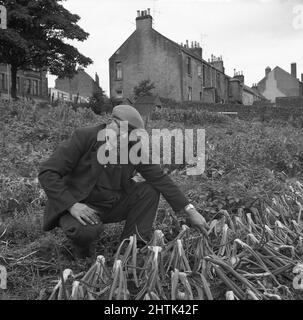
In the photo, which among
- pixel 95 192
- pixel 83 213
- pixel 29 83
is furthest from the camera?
pixel 29 83

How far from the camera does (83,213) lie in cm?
283

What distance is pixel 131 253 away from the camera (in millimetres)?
2893

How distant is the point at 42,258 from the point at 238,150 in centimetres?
401

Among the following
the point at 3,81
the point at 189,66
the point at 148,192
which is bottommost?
the point at 148,192

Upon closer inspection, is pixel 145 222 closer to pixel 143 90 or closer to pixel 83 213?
pixel 83 213

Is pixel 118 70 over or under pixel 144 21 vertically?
under

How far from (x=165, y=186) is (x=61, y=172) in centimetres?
73

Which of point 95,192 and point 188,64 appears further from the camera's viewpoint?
point 188,64

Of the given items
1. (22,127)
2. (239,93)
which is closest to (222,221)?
(22,127)

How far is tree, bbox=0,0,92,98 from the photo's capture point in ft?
76.0

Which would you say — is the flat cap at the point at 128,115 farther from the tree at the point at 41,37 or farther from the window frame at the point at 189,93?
the window frame at the point at 189,93

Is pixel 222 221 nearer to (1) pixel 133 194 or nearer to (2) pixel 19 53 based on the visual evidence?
(1) pixel 133 194

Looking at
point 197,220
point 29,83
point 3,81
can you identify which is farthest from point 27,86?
point 197,220

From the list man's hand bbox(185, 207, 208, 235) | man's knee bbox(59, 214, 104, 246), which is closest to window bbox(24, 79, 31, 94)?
man's knee bbox(59, 214, 104, 246)
